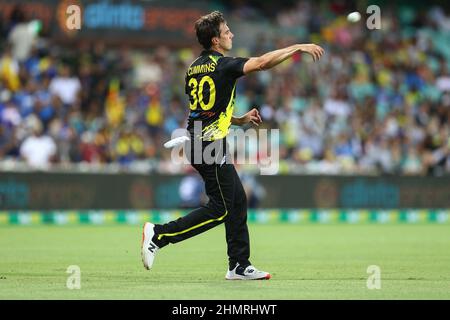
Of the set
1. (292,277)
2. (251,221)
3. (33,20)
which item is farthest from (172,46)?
(292,277)

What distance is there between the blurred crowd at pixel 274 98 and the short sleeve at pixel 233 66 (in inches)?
450

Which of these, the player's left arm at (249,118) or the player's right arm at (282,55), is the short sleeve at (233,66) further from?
the player's left arm at (249,118)

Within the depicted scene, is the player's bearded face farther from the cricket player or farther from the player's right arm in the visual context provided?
the player's right arm

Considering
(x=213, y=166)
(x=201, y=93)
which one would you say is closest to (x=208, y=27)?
(x=201, y=93)

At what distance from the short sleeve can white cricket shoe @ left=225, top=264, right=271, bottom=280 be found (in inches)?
81.9

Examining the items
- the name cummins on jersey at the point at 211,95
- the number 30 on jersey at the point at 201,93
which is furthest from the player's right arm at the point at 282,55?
the number 30 on jersey at the point at 201,93

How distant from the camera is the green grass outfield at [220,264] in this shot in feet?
30.5

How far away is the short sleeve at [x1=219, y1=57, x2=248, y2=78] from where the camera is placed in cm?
1020

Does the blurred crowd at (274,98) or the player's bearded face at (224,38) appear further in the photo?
the blurred crowd at (274,98)

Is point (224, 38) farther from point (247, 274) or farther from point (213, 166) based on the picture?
point (247, 274)

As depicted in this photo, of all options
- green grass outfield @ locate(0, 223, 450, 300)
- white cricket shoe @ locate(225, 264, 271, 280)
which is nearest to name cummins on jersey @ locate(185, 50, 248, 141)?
white cricket shoe @ locate(225, 264, 271, 280)

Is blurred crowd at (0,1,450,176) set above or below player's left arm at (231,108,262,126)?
above

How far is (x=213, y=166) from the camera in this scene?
10523 mm
